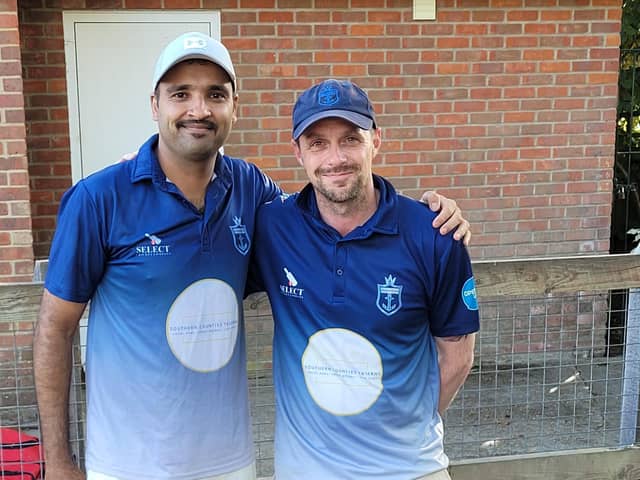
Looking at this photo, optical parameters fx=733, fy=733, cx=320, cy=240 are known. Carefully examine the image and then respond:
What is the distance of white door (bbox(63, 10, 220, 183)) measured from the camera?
5.10 metres

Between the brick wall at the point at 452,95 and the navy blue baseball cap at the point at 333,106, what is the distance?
126 inches

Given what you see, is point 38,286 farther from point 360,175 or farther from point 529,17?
point 529,17

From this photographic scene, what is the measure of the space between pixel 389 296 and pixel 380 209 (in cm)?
27

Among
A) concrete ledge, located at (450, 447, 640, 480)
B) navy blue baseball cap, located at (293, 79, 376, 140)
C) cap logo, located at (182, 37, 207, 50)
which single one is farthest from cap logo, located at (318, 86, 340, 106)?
concrete ledge, located at (450, 447, 640, 480)

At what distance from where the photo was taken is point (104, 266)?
217cm

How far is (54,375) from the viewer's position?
223 cm

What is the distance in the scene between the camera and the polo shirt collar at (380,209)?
87.4 inches

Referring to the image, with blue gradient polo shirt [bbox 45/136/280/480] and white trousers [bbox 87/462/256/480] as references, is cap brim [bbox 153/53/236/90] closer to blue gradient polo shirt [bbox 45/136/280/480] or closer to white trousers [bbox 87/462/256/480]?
blue gradient polo shirt [bbox 45/136/280/480]

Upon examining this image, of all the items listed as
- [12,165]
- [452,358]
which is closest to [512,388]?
[452,358]

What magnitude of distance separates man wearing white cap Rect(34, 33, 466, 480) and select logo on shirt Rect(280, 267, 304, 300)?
0.16 metres

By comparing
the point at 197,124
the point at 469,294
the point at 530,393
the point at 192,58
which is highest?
the point at 192,58

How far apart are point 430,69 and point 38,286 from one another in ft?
12.1

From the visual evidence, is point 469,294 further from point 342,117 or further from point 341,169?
point 342,117

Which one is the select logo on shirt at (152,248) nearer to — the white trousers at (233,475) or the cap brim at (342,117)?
the cap brim at (342,117)
